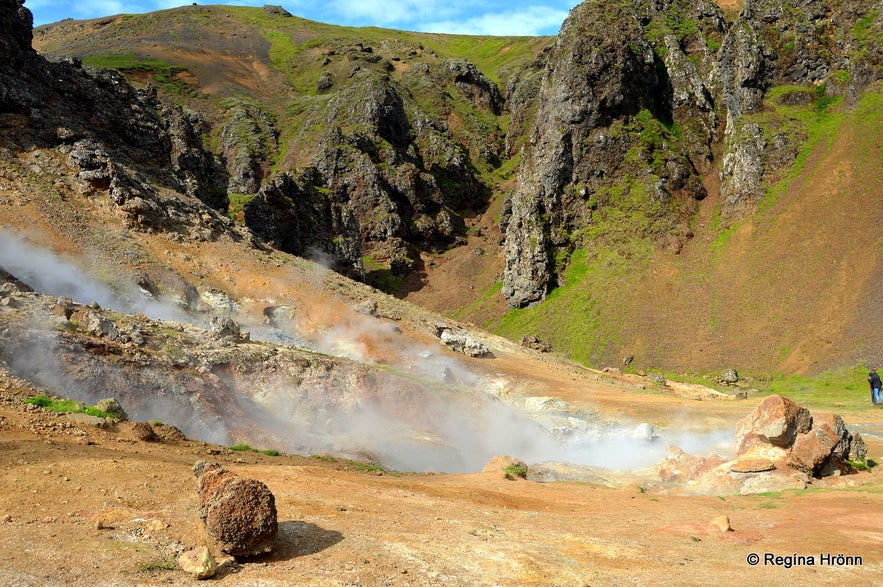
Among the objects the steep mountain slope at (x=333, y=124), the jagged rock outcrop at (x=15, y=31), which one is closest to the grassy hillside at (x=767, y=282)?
the steep mountain slope at (x=333, y=124)

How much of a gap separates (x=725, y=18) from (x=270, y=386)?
318 feet

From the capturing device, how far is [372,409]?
97.0 feet

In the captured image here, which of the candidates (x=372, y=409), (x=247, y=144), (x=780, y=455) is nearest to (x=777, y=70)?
(x=780, y=455)

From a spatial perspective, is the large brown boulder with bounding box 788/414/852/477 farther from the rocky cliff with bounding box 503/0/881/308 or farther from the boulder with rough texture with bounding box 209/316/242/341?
the rocky cliff with bounding box 503/0/881/308

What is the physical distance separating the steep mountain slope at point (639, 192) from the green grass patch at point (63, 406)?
51927 mm

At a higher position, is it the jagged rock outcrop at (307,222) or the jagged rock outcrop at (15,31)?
the jagged rock outcrop at (15,31)

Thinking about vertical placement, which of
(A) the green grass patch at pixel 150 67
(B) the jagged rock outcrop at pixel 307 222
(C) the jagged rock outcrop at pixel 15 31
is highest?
(A) the green grass patch at pixel 150 67

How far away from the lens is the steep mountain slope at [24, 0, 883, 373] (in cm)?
5741

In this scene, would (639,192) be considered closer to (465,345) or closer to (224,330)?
(465,345)

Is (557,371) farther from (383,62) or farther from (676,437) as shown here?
(383,62)

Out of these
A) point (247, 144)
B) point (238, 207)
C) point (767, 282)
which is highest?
point (247, 144)

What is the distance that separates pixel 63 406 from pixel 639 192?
239 ft

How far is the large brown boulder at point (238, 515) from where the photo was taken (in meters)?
10.6

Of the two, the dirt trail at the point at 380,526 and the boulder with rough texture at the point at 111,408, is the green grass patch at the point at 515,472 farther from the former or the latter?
the boulder with rough texture at the point at 111,408
